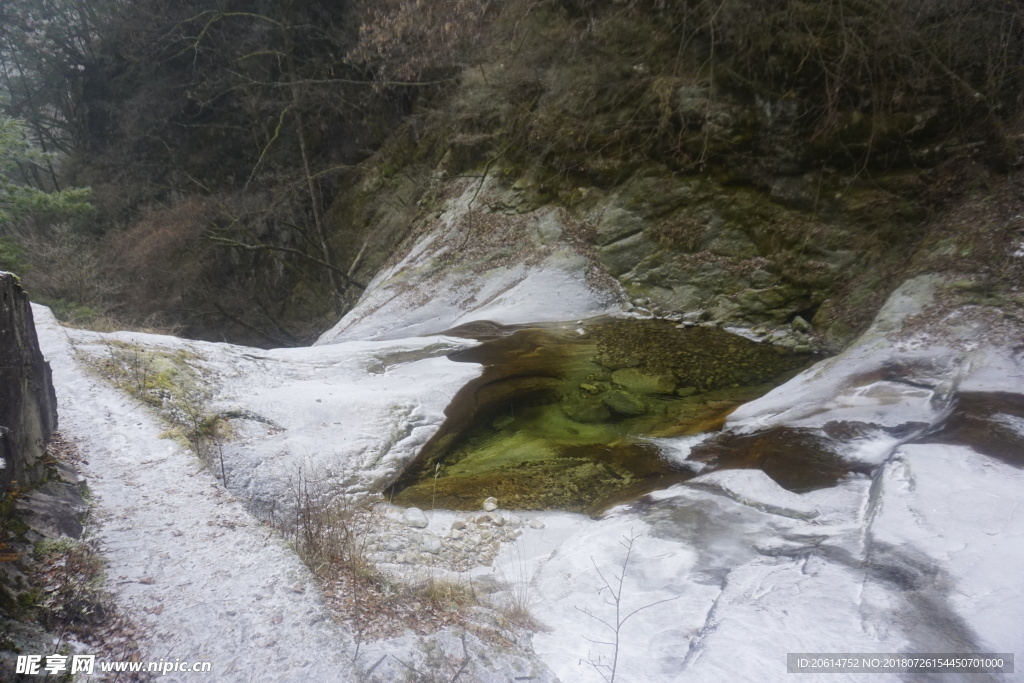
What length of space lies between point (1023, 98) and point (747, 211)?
12.1 feet

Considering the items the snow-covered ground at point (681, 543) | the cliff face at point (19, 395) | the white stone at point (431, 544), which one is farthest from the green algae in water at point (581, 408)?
the cliff face at point (19, 395)

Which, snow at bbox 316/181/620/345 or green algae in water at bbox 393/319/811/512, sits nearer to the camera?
green algae in water at bbox 393/319/811/512

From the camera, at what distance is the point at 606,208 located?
1147 cm

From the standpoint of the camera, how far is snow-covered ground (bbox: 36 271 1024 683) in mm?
3180

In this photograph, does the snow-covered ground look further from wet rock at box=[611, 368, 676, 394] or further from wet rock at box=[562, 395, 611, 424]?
wet rock at box=[611, 368, 676, 394]

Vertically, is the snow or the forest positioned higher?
the forest

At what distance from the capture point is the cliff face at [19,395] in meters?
3.39

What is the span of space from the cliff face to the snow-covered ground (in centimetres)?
47

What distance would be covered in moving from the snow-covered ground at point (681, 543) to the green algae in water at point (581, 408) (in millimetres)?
376

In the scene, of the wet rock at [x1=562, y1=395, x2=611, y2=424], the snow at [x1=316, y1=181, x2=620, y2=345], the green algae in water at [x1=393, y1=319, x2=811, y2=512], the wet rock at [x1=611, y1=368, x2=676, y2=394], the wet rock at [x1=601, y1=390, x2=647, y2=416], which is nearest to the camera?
the green algae in water at [x1=393, y1=319, x2=811, y2=512]

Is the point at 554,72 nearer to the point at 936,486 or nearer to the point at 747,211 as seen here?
the point at 747,211

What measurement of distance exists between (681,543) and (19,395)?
14.0 feet

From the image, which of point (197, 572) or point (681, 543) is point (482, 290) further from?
point (197, 572)

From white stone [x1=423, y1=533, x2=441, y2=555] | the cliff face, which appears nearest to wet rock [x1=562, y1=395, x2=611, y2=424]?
white stone [x1=423, y1=533, x2=441, y2=555]
